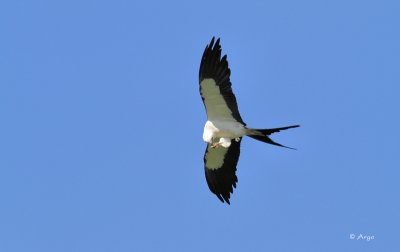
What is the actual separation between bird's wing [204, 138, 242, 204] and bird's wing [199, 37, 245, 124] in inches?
41.2

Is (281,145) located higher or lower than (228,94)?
lower

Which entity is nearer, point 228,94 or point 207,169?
point 228,94

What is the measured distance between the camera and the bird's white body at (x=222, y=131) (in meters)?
15.4

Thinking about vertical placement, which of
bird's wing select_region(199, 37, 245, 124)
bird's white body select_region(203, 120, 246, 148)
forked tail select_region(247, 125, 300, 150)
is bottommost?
forked tail select_region(247, 125, 300, 150)

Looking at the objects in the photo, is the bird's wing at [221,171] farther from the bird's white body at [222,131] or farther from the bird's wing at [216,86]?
the bird's wing at [216,86]

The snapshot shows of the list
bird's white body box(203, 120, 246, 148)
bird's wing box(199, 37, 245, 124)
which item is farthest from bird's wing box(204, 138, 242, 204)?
bird's wing box(199, 37, 245, 124)

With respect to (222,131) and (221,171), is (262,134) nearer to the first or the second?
(222,131)

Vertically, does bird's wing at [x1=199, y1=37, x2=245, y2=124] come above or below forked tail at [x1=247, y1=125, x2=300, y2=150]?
above

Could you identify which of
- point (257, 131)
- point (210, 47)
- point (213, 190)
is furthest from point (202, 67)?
point (213, 190)

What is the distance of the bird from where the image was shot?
15000 mm

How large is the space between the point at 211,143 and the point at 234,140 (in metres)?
0.48

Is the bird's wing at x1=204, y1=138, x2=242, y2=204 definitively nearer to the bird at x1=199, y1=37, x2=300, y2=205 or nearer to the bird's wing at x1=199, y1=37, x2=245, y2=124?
the bird at x1=199, y1=37, x2=300, y2=205

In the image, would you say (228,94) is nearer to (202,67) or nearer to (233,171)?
(202,67)

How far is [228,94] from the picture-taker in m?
15.2
